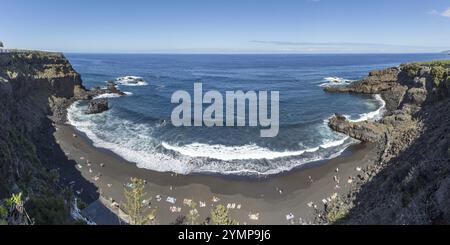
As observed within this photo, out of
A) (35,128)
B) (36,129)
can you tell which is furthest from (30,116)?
(36,129)

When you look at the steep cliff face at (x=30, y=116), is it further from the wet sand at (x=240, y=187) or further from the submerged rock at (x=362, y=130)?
the submerged rock at (x=362, y=130)

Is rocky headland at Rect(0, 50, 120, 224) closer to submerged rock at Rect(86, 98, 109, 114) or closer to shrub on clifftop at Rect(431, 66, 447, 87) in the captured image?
submerged rock at Rect(86, 98, 109, 114)

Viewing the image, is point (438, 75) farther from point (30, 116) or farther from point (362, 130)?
point (30, 116)

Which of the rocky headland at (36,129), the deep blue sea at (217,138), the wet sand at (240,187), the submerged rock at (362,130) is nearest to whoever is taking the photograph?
the rocky headland at (36,129)

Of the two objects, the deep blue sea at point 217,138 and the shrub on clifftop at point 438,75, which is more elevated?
the shrub on clifftop at point 438,75

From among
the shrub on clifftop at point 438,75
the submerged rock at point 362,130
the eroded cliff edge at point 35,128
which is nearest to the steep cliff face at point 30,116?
the eroded cliff edge at point 35,128
